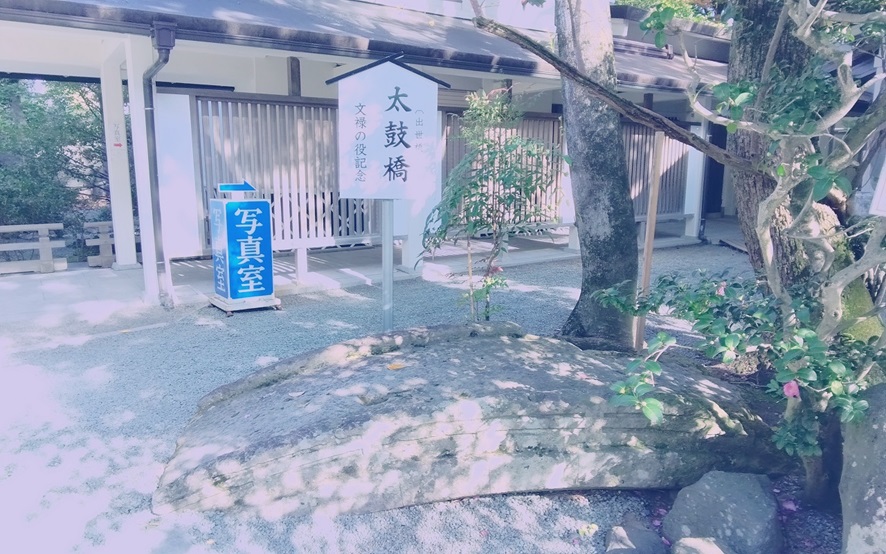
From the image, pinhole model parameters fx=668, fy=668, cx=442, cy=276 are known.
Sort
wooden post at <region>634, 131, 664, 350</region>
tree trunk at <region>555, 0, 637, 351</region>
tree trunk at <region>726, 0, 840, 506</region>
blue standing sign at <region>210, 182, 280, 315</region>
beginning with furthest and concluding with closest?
1. blue standing sign at <region>210, 182, 280, 315</region>
2. tree trunk at <region>555, 0, 637, 351</region>
3. wooden post at <region>634, 131, 664, 350</region>
4. tree trunk at <region>726, 0, 840, 506</region>

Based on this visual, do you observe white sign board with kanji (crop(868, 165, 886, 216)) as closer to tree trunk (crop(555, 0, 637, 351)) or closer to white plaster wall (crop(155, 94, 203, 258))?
tree trunk (crop(555, 0, 637, 351))

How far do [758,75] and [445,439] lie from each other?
10.0 ft

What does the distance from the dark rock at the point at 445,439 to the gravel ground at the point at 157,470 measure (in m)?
0.11

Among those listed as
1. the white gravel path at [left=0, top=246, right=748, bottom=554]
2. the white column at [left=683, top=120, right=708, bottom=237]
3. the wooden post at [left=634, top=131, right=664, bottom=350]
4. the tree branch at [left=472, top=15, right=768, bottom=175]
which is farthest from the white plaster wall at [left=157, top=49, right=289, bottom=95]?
the white column at [left=683, top=120, right=708, bottom=237]

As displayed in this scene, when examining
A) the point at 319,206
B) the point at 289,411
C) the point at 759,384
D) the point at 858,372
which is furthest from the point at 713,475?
the point at 319,206

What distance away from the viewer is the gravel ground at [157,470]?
3.09m

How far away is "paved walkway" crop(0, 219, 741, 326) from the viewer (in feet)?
23.0

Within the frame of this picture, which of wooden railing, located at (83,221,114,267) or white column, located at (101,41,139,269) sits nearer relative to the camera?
white column, located at (101,41,139,269)

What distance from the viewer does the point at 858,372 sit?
293 centimetres

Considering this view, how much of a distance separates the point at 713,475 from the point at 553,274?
617 centimetres

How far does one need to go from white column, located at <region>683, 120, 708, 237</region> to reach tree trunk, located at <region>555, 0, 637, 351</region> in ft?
24.1

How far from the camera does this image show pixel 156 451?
384cm

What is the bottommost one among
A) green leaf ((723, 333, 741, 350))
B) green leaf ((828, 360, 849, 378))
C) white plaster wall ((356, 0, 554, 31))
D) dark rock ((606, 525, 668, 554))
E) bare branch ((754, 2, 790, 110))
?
dark rock ((606, 525, 668, 554))

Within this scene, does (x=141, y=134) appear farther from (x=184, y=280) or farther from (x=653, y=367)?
(x=653, y=367)
